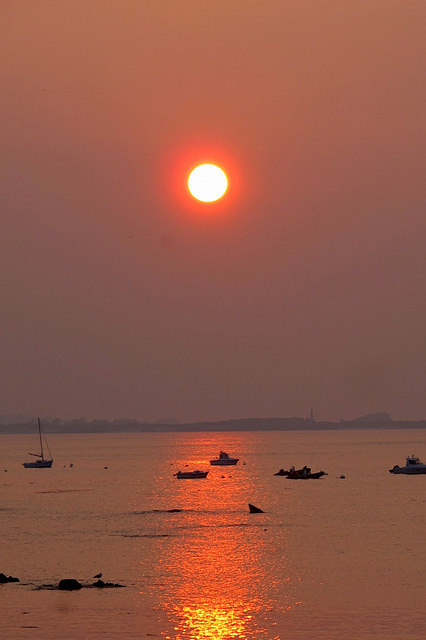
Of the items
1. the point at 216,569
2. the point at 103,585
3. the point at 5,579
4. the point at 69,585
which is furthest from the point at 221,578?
the point at 5,579

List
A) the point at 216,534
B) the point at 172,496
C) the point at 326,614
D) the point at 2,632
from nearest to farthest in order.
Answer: the point at 2,632 → the point at 326,614 → the point at 216,534 → the point at 172,496

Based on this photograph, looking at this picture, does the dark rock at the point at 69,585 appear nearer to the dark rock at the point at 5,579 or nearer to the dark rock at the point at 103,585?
the dark rock at the point at 103,585

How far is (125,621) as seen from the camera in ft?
191

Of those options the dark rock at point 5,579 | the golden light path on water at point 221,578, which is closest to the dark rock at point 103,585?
the golden light path on water at point 221,578

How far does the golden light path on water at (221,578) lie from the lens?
57.8 m

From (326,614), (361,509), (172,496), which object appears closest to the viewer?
(326,614)

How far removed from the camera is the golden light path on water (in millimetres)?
57844

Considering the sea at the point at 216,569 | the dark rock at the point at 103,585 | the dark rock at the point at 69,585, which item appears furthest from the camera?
the dark rock at the point at 103,585

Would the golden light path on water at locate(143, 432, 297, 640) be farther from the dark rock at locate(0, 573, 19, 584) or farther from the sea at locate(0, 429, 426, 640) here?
the dark rock at locate(0, 573, 19, 584)

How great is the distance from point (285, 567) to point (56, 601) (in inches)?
944

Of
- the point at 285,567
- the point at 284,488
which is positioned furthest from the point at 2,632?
the point at 284,488

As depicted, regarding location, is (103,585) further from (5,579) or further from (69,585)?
(5,579)

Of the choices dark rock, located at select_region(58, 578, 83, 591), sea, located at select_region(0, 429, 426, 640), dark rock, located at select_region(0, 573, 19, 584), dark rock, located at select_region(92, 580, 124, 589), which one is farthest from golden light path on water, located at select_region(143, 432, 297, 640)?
dark rock, located at select_region(0, 573, 19, 584)

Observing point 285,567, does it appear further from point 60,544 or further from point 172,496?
point 172,496
